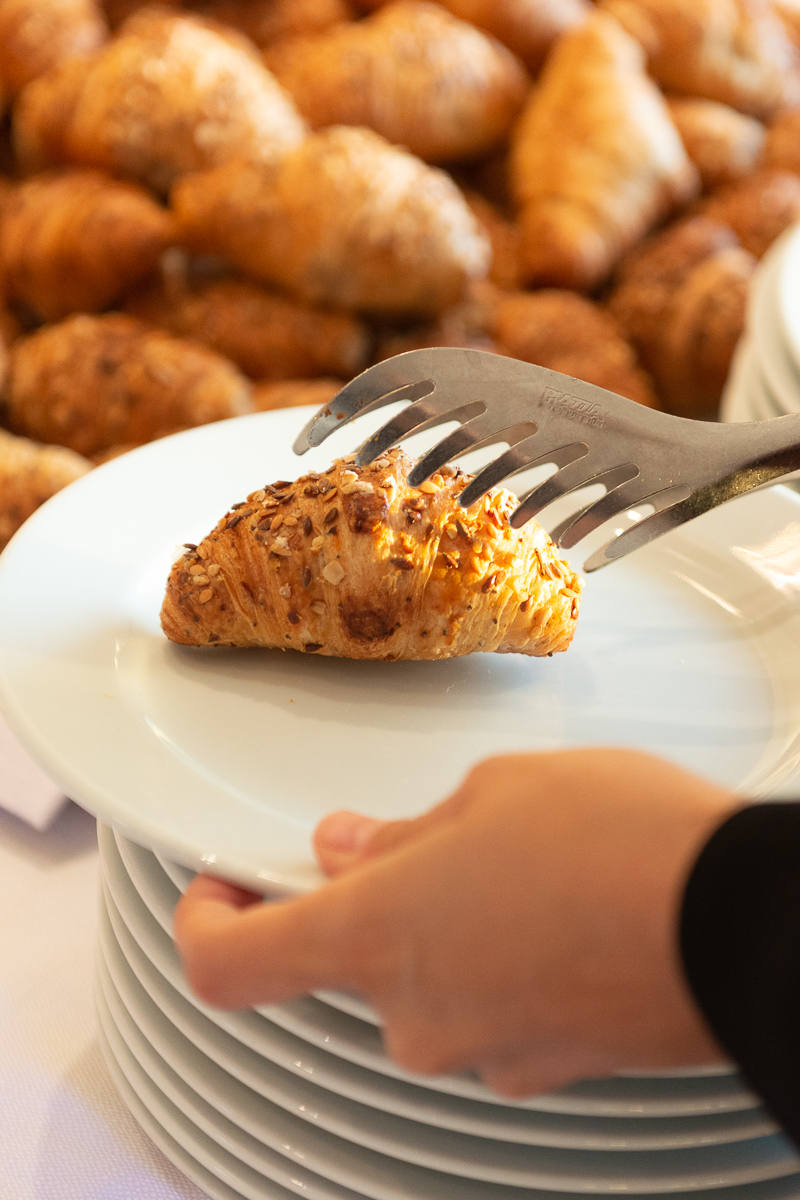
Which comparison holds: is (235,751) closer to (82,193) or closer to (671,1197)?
(671,1197)

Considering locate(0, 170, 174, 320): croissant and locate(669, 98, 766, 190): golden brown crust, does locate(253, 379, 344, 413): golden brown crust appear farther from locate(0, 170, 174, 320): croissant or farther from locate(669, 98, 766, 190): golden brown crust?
locate(669, 98, 766, 190): golden brown crust

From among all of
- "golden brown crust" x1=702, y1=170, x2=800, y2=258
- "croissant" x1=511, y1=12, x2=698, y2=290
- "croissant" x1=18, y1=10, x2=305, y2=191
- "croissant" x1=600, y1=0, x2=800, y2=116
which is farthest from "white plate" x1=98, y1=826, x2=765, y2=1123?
"croissant" x1=600, y1=0, x2=800, y2=116

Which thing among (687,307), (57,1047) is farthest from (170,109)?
(57,1047)

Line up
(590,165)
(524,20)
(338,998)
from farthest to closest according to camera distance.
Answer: (524,20) < (590,165) < (338,998)

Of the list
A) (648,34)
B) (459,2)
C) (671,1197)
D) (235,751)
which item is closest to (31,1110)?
(235,751)

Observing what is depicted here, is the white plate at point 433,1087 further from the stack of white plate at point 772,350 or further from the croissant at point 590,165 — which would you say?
the croissant at point 590,165

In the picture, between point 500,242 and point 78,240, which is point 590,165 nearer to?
point 500,242
